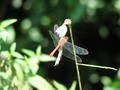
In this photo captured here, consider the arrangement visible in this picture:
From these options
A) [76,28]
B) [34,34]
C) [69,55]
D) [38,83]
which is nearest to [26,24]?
[34,34]

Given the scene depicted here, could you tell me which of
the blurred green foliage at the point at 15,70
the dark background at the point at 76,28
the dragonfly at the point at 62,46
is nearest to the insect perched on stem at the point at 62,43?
the dragonfly at the point at 62,46

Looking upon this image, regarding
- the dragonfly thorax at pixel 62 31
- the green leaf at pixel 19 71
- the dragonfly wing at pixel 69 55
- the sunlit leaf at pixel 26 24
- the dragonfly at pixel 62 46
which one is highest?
the dragonfly thorax at pixel 62 31

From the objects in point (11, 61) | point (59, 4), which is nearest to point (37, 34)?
point (59, 4)

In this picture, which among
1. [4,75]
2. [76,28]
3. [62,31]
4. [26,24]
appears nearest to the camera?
[62,31]

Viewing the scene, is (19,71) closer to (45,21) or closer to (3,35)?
(3,35)

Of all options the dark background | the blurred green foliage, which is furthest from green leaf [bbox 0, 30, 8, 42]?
the dark background

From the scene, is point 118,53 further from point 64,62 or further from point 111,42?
point 64,62

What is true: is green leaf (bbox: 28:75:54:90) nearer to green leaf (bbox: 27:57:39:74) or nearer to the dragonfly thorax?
green leaf (bbox: 27:57:39:74)

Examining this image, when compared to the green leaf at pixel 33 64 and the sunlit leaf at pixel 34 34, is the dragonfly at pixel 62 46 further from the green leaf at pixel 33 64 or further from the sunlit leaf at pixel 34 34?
the sunlit leaf at pixel 34 34

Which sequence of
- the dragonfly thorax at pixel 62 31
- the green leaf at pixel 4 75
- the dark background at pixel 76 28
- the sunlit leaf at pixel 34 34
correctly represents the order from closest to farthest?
1. the dragonfly thorax at pixel 62 31
2. the green leaf at pixel 4 75
3. the dark background at pixel 76 28
4. the sunlit leaf at pixel 34 34
